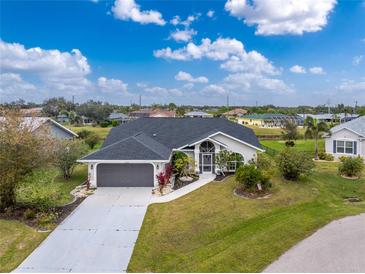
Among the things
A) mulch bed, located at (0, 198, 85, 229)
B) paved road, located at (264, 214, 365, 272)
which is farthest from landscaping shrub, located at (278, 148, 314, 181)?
mulch bed, located at (0, 198, 85, 229)

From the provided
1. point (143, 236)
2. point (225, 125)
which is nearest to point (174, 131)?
point (225, 125)

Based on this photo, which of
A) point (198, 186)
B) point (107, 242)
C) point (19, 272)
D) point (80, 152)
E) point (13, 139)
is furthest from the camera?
point (80, 152)

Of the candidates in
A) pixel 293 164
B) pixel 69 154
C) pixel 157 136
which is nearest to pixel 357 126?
pixel 293 164

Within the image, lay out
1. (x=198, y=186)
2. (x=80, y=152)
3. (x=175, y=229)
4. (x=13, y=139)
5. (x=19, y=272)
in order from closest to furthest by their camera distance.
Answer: (x=19, y=272) < (x=175, y=229) < (x=13, y=139) < (x=198, y=186) < (x=80, y=152)

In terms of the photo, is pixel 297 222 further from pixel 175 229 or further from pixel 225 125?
pixel 225 125

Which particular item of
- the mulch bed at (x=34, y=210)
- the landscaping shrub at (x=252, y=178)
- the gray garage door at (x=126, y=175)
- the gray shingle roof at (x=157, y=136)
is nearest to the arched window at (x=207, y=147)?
the gray shingle roof at (x=157, y=136)
